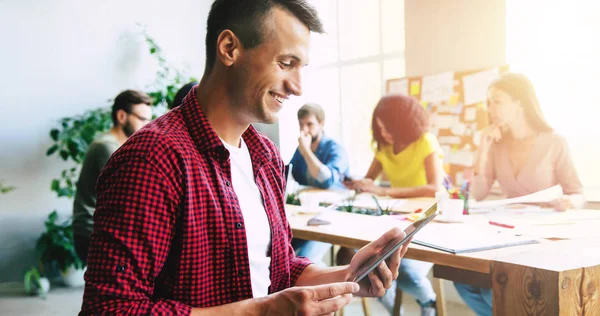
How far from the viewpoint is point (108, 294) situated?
814 millimetres

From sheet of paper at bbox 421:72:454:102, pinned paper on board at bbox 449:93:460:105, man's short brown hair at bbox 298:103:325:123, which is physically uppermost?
sheet of paper at bbox 421:72:454:102

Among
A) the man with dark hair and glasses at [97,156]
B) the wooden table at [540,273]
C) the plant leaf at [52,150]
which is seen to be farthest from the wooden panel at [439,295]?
the plant leaf at [52,150]

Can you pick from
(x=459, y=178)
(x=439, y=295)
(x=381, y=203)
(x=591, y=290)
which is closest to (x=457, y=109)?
(x=459, y=178)

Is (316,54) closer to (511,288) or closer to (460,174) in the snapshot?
(460,174)

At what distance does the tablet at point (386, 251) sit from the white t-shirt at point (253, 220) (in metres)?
0.19

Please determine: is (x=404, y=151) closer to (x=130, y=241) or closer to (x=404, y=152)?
(x=404, y=152)

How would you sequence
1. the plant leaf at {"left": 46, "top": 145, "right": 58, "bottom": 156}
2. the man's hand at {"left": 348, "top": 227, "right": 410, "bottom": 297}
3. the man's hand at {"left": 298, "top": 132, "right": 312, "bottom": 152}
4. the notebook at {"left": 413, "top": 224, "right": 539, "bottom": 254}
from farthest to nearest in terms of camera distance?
the plant leaf at {"left": 46, "top": 145, "right": 58, "bottom": 156}, the man's hand at {"left": 298, "top": 132, "right": 312, "bottom": 152}, the notebook at {"left": 413, "top": 224, "right": 539, "bottom": 254}, the man's hand at {"left": 348, "top": 227, "right": 410, "bottom": 297}

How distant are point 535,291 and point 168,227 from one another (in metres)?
0.93

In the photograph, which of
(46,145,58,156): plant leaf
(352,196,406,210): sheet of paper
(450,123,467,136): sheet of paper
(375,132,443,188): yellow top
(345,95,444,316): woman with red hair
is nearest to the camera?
(352,196,406,210): sheet of paper

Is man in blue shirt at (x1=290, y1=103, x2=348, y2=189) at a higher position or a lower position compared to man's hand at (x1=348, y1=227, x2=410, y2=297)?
higher

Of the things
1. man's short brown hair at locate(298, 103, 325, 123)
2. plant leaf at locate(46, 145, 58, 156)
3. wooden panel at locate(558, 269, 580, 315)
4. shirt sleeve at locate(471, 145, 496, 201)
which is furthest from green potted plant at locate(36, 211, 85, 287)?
wooden panel at locate(558, 269, 580, 315)

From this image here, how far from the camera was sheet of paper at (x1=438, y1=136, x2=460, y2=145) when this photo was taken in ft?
12.7

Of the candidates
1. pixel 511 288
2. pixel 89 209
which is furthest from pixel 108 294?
pixel 89 209

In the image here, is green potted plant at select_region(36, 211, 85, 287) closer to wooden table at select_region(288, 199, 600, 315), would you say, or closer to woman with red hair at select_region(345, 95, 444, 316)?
woman with red hair at select_region(345, 95, 444, 316)
